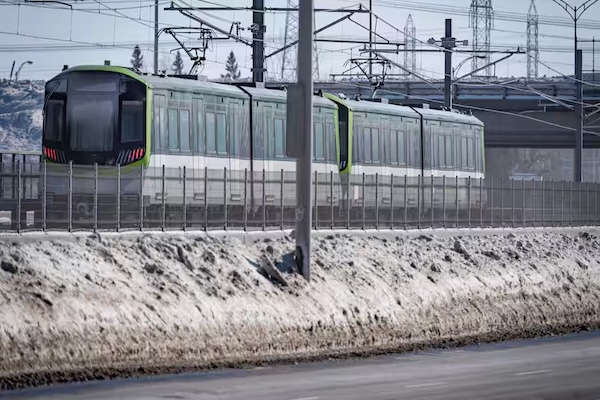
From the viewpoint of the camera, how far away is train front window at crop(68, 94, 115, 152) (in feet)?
133

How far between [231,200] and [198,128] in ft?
18.4

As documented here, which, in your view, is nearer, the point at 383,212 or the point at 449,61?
the point at 383,212

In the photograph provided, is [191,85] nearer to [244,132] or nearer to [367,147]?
[244,132]

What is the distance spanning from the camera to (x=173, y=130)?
41250 millimetres

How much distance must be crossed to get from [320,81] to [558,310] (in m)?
65.7

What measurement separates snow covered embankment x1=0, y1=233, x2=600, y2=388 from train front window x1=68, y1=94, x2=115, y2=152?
22.4 ft

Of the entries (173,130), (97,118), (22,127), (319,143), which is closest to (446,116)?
(319,143)

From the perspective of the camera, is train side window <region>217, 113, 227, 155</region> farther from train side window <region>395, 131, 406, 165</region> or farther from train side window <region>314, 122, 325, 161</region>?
train side window <region>395, 131, 406, 165</region>

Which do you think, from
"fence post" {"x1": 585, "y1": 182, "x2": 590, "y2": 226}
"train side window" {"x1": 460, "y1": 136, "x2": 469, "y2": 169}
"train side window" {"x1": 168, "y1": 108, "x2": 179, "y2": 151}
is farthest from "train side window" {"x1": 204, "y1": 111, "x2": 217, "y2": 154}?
"fence post" {"x1": 585, "y1": 182, "x2": 590, "y2": 226}

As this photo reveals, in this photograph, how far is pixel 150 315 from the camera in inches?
1125

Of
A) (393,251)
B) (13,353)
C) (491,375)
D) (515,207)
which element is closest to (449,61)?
(515,207)

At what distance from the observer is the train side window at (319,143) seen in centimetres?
4847

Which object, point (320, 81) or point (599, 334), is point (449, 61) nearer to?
point (599, 334)

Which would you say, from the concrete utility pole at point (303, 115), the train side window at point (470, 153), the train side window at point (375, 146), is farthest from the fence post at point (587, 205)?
the concrete utility pole at point (303, 115)
